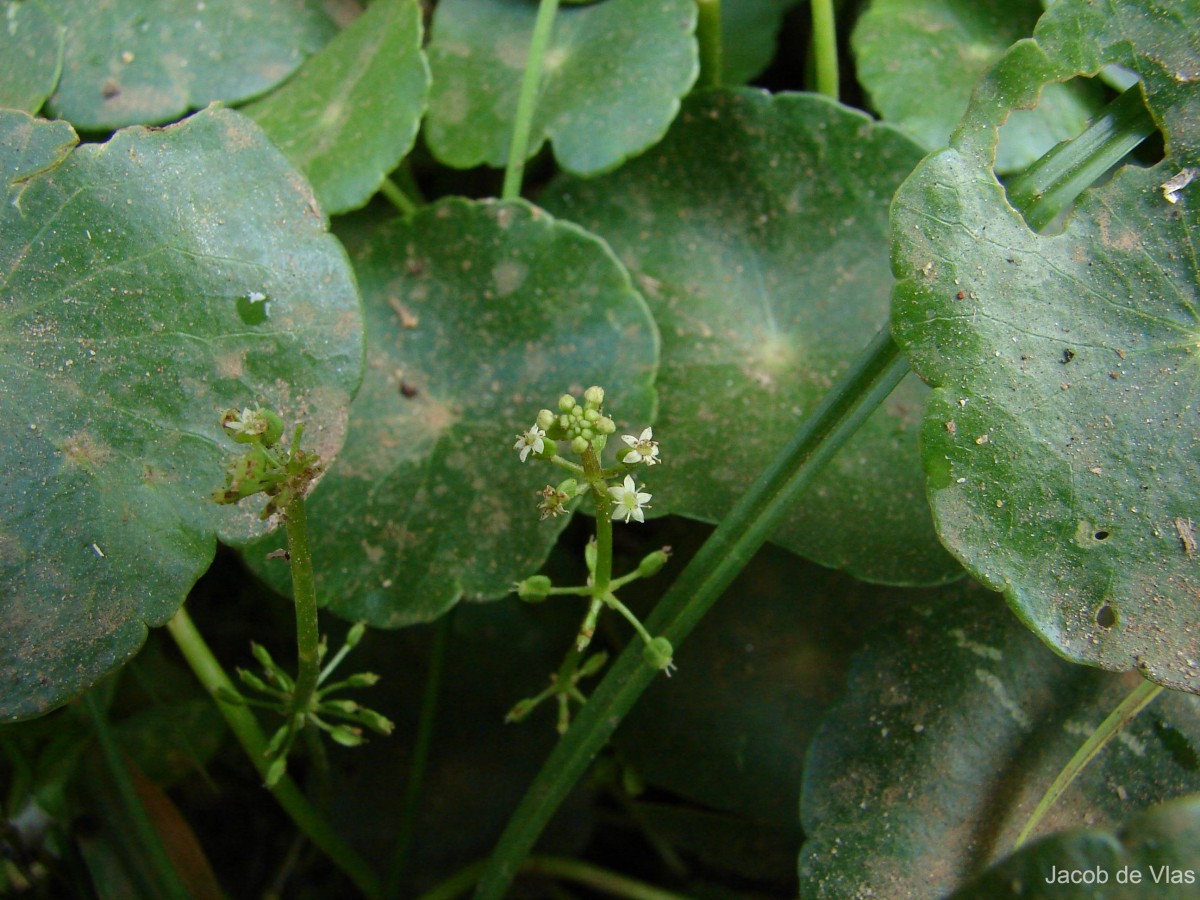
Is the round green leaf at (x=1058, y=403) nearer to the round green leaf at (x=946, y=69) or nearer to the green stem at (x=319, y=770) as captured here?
the round green leaf at (x=946, y=69)

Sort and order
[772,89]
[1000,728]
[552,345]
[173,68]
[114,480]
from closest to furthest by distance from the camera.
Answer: [114,480] → [1000,728] → [552,345] → [173,68] → [772,89]

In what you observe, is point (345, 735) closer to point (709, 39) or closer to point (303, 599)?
point (303, 599)

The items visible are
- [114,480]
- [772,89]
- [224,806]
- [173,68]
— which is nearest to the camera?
[114,480]

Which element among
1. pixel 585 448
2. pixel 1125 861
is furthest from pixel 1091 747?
pixel 585 448

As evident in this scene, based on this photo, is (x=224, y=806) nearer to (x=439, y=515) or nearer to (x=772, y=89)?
(x=439, y=515)

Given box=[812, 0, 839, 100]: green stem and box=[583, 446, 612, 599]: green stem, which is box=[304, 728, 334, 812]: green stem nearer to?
box=[583, 446, 612, 599]: green stem

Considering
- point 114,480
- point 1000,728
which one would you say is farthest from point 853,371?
point 114,480
